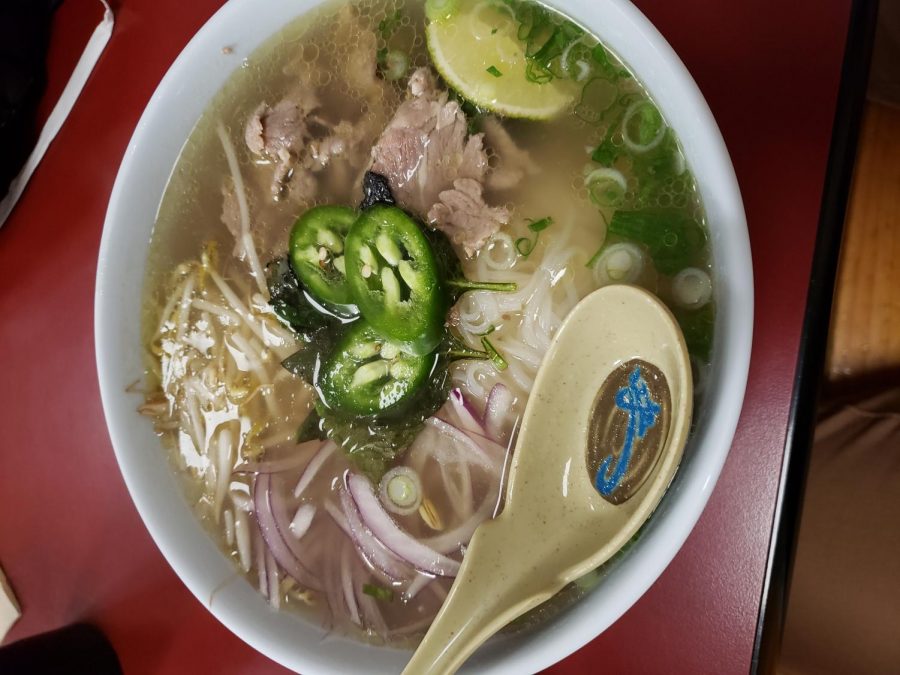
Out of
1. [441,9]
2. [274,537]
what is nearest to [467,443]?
[274,537]

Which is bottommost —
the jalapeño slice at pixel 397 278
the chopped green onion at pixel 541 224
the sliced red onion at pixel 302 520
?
the sliced red onion at pixel 302 520

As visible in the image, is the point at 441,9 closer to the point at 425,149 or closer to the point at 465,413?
the point at 425,149

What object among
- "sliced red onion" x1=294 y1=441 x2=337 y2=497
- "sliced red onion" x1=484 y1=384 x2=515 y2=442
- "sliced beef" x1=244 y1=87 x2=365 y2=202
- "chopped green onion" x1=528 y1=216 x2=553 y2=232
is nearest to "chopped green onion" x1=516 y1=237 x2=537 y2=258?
"chopped green onion" x1=528 y1=216 x2=553 y2=232

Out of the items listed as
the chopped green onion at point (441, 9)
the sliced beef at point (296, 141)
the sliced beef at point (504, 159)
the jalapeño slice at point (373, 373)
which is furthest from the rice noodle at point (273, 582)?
the chopped green onion at point (441, 9)

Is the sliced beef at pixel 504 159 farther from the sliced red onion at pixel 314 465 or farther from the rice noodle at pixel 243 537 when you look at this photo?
the rice noodle at pixel 243 537

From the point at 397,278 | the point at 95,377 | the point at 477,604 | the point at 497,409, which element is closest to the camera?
the point at 477,604

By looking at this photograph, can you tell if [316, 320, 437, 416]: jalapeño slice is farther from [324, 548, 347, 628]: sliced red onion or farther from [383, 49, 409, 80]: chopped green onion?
[383, 49, 409, 80]: chopped green onion
